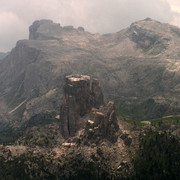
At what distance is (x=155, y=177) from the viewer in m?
190

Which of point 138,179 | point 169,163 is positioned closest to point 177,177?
point 169,163

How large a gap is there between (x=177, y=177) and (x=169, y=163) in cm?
1304

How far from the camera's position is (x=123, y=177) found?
19975cm

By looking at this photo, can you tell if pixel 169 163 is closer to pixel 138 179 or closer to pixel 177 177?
pixel 177 177

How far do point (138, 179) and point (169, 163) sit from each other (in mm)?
24912

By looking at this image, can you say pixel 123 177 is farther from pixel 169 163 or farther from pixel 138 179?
pixel 169 163

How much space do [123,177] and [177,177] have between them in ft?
124

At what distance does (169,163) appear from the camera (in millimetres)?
196500

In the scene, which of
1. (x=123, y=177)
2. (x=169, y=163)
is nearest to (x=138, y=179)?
(x=123, y=177)

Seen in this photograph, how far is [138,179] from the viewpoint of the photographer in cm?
→ 19575

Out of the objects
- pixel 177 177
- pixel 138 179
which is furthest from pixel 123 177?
pixel 177 177

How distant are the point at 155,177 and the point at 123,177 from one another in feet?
76.1

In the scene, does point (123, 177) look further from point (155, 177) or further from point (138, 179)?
point (155, 177)

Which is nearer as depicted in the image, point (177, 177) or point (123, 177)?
point (177, 177)
